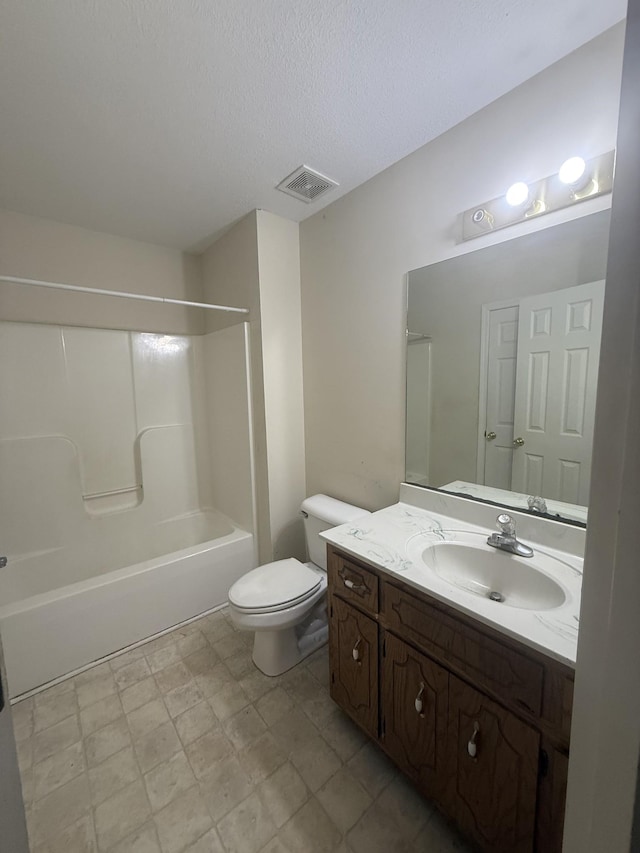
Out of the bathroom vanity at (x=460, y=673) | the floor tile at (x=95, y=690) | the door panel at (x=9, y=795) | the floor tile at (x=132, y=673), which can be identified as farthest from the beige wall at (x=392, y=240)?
the door panel at (x=9, y=795)

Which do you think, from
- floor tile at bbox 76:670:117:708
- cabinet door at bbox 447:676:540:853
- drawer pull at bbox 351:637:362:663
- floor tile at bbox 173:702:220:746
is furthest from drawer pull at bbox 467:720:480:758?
floor tile at bbox 76:670:117:708

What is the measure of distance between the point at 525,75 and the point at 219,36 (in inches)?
39.8

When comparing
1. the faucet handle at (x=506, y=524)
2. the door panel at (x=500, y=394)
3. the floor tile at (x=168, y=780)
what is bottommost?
the floor tile at (x=168, y=780)

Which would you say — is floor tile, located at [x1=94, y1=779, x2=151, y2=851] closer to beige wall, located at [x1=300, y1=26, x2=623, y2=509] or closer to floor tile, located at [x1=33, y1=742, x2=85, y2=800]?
floor tile, located at [x1=33, y1=742, x2=85, y2=800]

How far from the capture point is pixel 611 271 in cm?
43

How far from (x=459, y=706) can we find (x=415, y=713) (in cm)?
19

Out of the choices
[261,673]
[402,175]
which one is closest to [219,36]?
[402,175]

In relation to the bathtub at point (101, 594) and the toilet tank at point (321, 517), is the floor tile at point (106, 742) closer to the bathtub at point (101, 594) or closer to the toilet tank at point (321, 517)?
the bathtub at point (101, 594)

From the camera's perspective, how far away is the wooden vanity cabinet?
78cm

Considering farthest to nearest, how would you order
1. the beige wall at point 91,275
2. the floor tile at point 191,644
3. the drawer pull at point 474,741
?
1. the beige wall at point 91,275
2. the floor tile at point 191,644
3. the drawer pull at point 474,741

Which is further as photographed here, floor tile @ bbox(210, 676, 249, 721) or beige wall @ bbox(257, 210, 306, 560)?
beige wall @ bbox(257, 210, 306, 560)

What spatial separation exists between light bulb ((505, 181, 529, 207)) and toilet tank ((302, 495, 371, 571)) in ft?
4.79

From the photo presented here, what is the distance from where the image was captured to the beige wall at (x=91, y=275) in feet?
6.41

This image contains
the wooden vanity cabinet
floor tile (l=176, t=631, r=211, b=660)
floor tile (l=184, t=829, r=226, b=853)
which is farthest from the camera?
floor tile (l=176, t=631, r=211, b=660)
